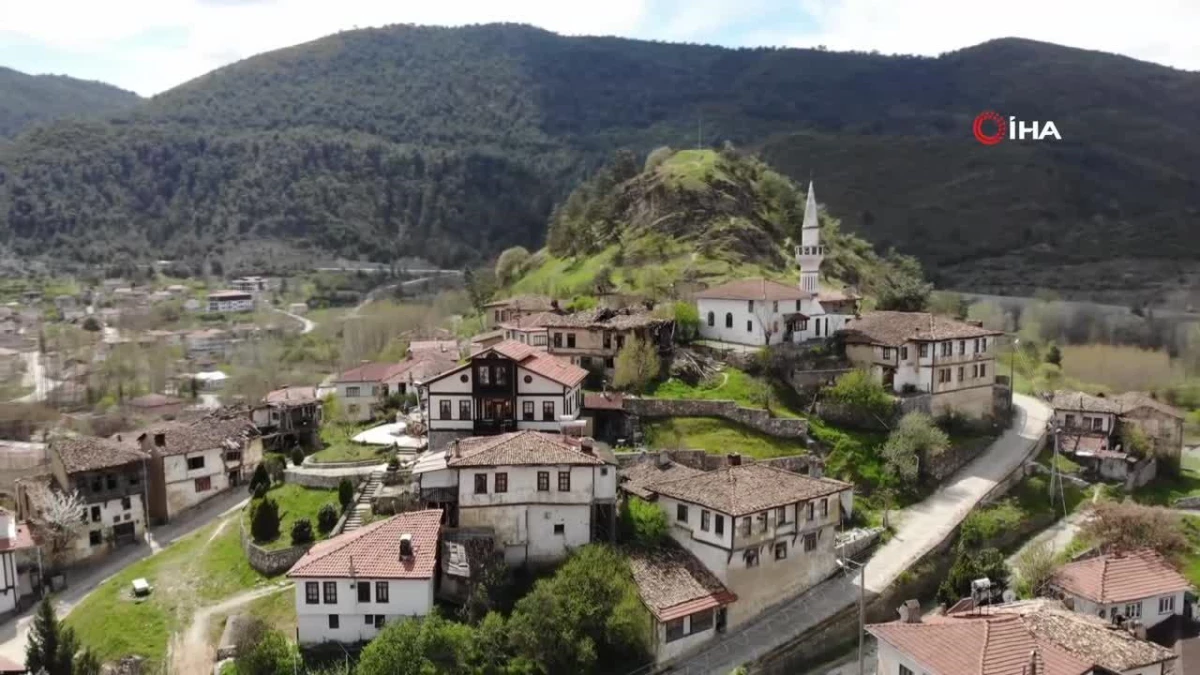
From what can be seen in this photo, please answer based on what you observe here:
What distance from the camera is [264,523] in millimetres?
41938

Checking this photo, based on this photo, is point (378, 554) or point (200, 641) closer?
point (378, 554)

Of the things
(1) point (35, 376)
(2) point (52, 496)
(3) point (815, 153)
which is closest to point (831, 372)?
(2) point (52, 496)

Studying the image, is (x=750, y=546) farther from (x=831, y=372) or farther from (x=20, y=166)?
(x=20, y=166)

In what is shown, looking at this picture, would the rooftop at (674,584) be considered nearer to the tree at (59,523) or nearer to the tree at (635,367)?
the tree at (635,367)

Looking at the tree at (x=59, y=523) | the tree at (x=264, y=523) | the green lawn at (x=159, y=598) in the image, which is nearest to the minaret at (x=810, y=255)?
the tree at (x=264, y=523)

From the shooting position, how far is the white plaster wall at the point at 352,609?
33812 mm

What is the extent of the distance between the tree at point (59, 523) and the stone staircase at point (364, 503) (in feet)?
58.7

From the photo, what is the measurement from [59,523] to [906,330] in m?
48.6

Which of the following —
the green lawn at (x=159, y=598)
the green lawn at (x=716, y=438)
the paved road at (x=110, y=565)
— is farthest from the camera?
the green lawn at (x=716, y=438)

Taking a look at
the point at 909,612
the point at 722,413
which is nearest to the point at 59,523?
the point at 722,413

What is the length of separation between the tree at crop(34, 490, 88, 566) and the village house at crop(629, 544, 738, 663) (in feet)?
104

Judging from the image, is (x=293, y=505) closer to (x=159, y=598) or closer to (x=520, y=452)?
(x=159, y=598)

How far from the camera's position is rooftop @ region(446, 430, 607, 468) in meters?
37.2

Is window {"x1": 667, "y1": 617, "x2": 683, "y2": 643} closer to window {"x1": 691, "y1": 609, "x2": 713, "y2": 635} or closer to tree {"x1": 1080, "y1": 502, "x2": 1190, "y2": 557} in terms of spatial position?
window {"x1": 691, "y1": 609, "x2": 713, "y2": 635}
